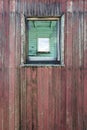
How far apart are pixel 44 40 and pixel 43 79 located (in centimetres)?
70

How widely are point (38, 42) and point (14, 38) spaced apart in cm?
44

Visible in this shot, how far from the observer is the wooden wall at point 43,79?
14.8 ft

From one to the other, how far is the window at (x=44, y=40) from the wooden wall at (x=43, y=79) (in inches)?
5.9

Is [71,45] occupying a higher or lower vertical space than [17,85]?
higher

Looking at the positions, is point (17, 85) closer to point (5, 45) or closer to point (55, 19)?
point (5, 45)

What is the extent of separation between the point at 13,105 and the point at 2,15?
5.27 feet

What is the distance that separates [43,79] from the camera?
453 centimetres

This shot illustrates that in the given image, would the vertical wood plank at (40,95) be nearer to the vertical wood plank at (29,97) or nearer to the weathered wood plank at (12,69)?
→ the vertical wood plank at (29,97)

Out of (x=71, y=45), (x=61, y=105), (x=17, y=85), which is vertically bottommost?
(x=61, y=105)

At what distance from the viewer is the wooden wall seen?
4.52m

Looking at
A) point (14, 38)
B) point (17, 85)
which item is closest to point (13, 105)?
point (17, 85)

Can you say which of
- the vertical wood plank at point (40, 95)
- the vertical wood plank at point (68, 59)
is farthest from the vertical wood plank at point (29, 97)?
the vertical wood plank at point (68, 59)

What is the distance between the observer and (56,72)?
4.52m

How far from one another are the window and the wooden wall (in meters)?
0.15
